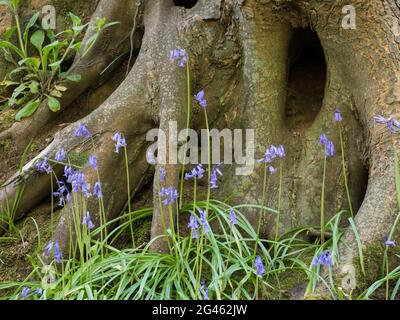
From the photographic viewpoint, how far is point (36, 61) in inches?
203

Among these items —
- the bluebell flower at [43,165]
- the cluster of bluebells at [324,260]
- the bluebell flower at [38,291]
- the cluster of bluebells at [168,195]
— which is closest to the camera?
the cluster of bluebells at [324,260]

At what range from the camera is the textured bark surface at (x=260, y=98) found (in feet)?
14.0

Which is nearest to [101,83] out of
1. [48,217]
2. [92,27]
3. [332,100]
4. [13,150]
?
[92,27]

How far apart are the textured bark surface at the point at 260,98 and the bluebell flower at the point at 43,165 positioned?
0.31ft

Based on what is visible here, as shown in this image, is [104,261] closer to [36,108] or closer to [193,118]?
[193,118]

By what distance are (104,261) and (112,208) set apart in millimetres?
817

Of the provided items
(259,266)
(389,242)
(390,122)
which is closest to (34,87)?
(259,266)

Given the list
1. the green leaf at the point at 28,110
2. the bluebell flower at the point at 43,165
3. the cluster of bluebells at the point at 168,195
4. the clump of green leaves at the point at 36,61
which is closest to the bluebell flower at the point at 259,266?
the cluster of bluebells at the point at 168,195

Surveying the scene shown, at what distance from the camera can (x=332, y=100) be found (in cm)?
461

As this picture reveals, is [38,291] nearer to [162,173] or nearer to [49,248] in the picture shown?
[49,248]

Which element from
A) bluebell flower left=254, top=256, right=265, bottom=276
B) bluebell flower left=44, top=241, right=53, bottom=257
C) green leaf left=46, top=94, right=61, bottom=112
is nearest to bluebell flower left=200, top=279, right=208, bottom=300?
bluebell flower left=254, top=256, right=265, bottom=276

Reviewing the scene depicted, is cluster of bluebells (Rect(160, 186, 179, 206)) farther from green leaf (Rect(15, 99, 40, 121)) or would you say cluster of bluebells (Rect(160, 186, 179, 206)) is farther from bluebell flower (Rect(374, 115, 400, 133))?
green leaf (Rect(15, 99, 40, 121))

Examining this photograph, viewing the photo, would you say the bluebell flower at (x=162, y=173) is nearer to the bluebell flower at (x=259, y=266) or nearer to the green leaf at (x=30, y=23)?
the bluebell flower at (x=259, y=266)

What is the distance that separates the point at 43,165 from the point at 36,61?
1224mm
